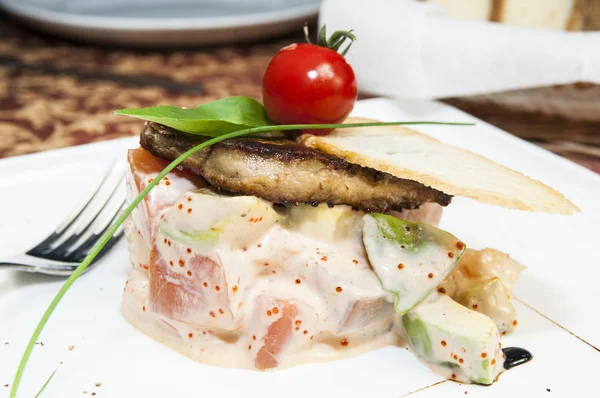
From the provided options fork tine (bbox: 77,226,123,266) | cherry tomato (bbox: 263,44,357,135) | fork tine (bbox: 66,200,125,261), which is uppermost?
cherry tomato (bbox: 263,44,357,135)

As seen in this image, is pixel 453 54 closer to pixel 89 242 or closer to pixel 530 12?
pixel 530 12

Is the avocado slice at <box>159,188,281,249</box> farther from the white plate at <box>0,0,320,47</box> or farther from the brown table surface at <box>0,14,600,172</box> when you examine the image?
the white plate at <box>0,0,320,47</box>

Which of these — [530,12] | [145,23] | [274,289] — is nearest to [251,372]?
[274,289]

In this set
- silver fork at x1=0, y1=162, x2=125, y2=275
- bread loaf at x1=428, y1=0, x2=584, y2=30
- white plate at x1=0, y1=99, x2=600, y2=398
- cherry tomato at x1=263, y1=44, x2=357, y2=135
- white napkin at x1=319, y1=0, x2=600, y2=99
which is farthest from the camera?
bread loaf at x1=428, y1=0, x2=584, y2=30

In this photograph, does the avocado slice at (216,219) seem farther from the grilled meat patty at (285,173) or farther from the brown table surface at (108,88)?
the brown table surface at (108,88)

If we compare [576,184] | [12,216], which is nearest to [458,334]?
[576,184]

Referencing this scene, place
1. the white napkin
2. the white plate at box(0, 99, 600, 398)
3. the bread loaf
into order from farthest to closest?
1. the bread loaf
2. the white napkin
3. the white plate at box(0, 99, 600, 398)

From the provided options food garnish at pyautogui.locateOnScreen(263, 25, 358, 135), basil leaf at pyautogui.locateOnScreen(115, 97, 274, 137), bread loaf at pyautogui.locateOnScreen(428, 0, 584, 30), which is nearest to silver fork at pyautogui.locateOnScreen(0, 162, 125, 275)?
basil leaf at pyautogui.locateOnScreen(115, 97, 274, 137)

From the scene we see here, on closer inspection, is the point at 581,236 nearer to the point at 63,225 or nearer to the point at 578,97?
the point at 578,97

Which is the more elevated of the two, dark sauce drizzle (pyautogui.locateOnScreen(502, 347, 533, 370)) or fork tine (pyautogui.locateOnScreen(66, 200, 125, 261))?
fork tine (pyautogui.locateOnScreen(66, 200, 125, 261))
